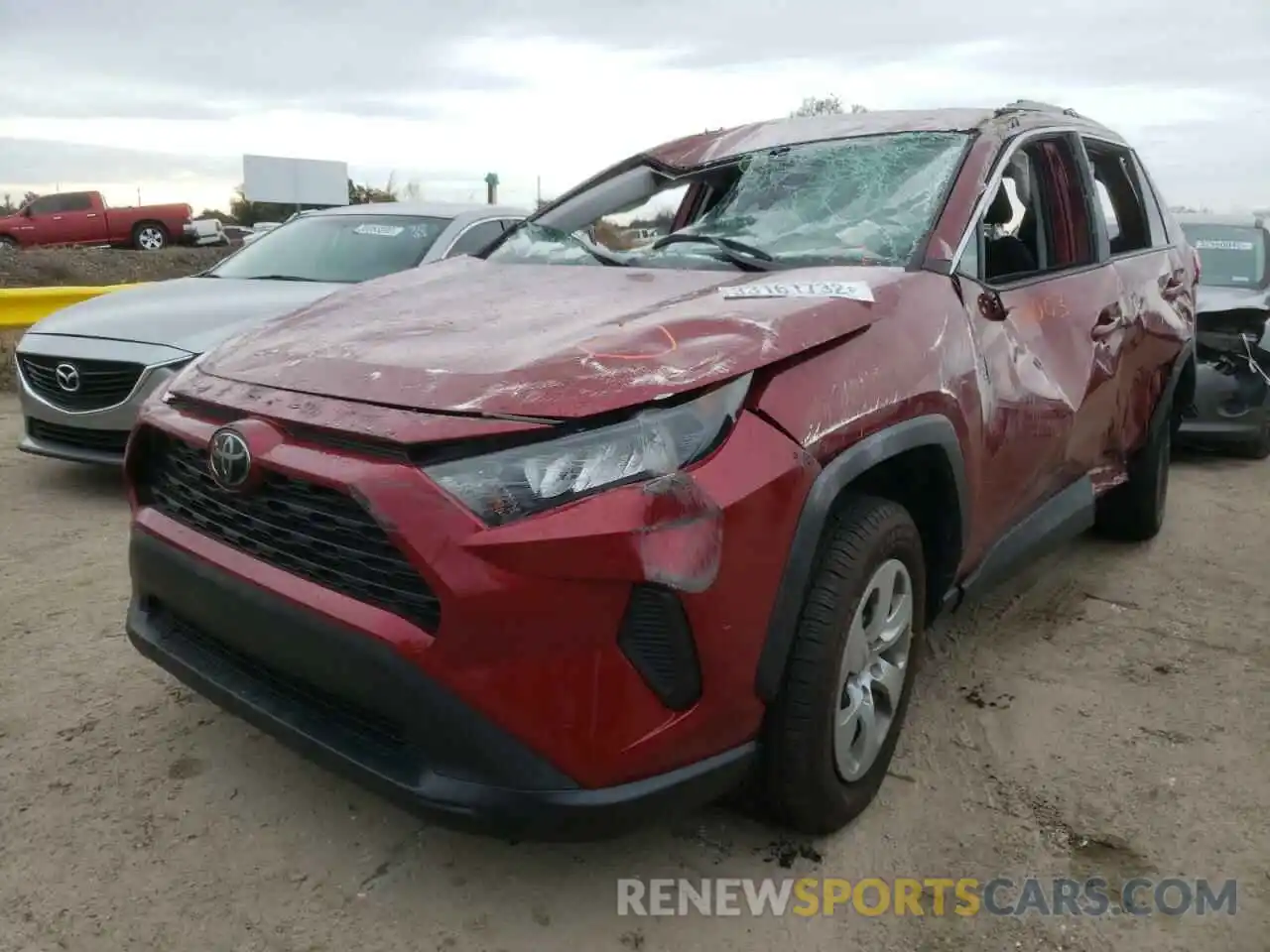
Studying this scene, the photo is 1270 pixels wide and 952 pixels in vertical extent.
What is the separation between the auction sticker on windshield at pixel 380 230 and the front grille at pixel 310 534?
3866 millimetres

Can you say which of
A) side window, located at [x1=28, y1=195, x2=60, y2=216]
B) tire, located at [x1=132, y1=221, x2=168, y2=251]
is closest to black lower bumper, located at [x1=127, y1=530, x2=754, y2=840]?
tire, located at [x1=132, y1=221, x2=168, y2=251]

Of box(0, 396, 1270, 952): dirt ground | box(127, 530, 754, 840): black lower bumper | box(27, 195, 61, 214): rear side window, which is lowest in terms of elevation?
box(0, 396, 1270, 952): dirt ground

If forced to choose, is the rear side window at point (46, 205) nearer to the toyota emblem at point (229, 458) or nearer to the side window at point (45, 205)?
the side window at point (45, 205)

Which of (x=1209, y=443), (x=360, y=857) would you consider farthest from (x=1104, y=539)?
(x=360, y=857)

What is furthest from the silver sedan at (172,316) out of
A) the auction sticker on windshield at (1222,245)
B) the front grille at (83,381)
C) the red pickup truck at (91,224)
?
the red pickup truck at (91,224)

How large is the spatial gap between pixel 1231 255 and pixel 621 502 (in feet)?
23.6

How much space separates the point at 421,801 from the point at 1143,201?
3.99 metres

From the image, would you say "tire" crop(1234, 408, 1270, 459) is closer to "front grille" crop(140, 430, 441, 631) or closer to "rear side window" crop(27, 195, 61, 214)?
"front grille" crop(140, 430, 441, 631)

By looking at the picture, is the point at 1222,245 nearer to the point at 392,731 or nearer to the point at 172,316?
the point at 172,316

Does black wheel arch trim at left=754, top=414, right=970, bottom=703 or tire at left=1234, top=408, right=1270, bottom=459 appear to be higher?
Result: black wheel arch trim at left=754, top=414, right=970, bottom=703

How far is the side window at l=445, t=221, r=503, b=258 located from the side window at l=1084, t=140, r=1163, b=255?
→ 3.14 metres

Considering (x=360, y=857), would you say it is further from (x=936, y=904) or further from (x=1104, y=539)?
(x=1104, y=539)

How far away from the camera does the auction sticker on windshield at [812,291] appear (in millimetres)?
2311

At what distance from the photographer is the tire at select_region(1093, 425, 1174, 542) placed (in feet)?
14.1
